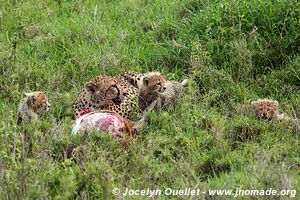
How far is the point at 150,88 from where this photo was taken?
23.3ft

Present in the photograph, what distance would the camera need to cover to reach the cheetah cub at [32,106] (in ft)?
21.5

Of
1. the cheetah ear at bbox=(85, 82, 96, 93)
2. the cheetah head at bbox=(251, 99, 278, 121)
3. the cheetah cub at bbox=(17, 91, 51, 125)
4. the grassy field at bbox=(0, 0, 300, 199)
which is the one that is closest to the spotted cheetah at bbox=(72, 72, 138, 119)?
the cheetah ear at bbox=(85, 82, 96, 93)

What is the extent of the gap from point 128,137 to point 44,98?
3.35 feet

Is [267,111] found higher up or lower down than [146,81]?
higher up

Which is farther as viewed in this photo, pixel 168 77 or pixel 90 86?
pixel 168 77

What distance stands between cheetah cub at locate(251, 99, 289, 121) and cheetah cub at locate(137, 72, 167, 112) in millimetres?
948

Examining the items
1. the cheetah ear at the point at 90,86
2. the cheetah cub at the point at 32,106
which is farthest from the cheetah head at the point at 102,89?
the cheetah cub at the point at 32,106

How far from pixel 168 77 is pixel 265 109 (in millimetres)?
1445

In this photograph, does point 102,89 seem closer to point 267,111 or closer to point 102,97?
point 102,97

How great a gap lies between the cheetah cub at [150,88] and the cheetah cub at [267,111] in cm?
95

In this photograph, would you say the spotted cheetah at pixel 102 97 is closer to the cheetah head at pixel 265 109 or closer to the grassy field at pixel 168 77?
the grassy field at pixel 168 77

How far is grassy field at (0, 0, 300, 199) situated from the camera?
5.30 metres

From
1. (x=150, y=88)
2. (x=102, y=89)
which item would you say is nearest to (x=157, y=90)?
(x=150, y=88)

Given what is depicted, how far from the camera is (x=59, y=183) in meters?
5.06
